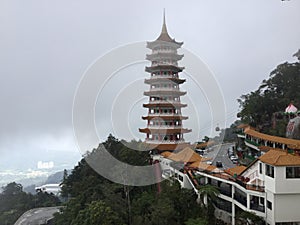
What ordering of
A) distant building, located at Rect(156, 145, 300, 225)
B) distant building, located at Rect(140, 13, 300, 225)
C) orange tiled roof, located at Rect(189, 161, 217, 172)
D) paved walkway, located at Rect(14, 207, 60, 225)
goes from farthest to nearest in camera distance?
paved walkway, located at Rect(14, 207, 60, 225) < orange tiled roof, located at Rect(189, 161, 217, 172) < distant building, located at Rect(140, 13, 300, 225) < distant building, located at Rect(156, 145, 300, 225)

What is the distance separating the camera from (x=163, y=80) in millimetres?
29219

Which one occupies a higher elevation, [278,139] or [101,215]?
[278,139]

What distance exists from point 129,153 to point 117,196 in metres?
3.68

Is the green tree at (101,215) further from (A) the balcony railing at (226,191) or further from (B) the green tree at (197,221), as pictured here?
(A) the balcony railing at (226,191)

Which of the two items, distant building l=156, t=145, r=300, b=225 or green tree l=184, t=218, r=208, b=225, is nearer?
distant building l=156, t=145, r=300, b=225

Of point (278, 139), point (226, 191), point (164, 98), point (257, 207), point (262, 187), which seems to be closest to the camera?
point (257, 207)

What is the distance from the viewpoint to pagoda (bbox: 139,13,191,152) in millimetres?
27438

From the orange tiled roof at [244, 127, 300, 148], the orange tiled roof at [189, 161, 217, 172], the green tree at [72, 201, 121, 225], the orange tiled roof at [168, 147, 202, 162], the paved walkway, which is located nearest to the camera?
the green tree at [72, 201, 121, 225]

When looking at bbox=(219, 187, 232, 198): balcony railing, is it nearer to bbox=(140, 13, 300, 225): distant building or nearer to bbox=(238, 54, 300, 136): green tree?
bbox=(140, 13, 300, 225): distant building

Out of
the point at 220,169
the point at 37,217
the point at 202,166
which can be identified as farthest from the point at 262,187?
the point at 37,217

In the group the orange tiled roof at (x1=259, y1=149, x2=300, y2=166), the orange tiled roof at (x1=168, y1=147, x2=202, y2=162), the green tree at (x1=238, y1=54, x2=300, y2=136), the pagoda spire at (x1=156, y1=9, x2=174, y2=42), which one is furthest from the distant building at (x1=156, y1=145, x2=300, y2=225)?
the pagoda spire at (x1=156, y1=9, x2=174, y2=42)

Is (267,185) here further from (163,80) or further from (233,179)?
(163,80)

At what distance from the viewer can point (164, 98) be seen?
28.7 meters

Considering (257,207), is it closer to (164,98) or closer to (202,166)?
(202,166)
